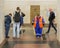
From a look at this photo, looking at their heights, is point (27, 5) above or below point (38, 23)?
above

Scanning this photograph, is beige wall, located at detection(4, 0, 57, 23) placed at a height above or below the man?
above

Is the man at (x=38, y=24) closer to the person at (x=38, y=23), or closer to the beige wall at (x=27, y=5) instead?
the person at (x=38, y=23)

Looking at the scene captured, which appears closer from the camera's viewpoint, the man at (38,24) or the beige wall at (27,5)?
the man at (38,24)

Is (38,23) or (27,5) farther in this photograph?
(27,5)

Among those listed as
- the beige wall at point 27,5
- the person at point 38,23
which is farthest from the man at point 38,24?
the beige wall at point 27,5

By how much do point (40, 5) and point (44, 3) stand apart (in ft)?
1.80

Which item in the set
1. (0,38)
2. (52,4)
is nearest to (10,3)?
(52,4)

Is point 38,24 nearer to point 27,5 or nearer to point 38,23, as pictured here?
point 38,23

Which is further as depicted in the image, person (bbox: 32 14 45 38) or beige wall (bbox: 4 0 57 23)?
beige wall (bbox: 4 0 57 23)

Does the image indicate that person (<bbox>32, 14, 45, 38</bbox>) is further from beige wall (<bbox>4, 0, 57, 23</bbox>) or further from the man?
beige wall (<bbox>4, 0, 57, 23</bbox>)

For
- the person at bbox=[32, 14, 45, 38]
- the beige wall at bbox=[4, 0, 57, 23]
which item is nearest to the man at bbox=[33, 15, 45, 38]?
the person at bbox=[32, 14, 45, 38]

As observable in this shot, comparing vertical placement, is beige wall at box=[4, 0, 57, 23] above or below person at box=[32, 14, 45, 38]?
above

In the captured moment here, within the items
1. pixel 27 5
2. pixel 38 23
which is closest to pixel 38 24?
pixel 38 23

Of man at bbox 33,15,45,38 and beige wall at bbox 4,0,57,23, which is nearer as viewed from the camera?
man at bbox 33,15,45,38
